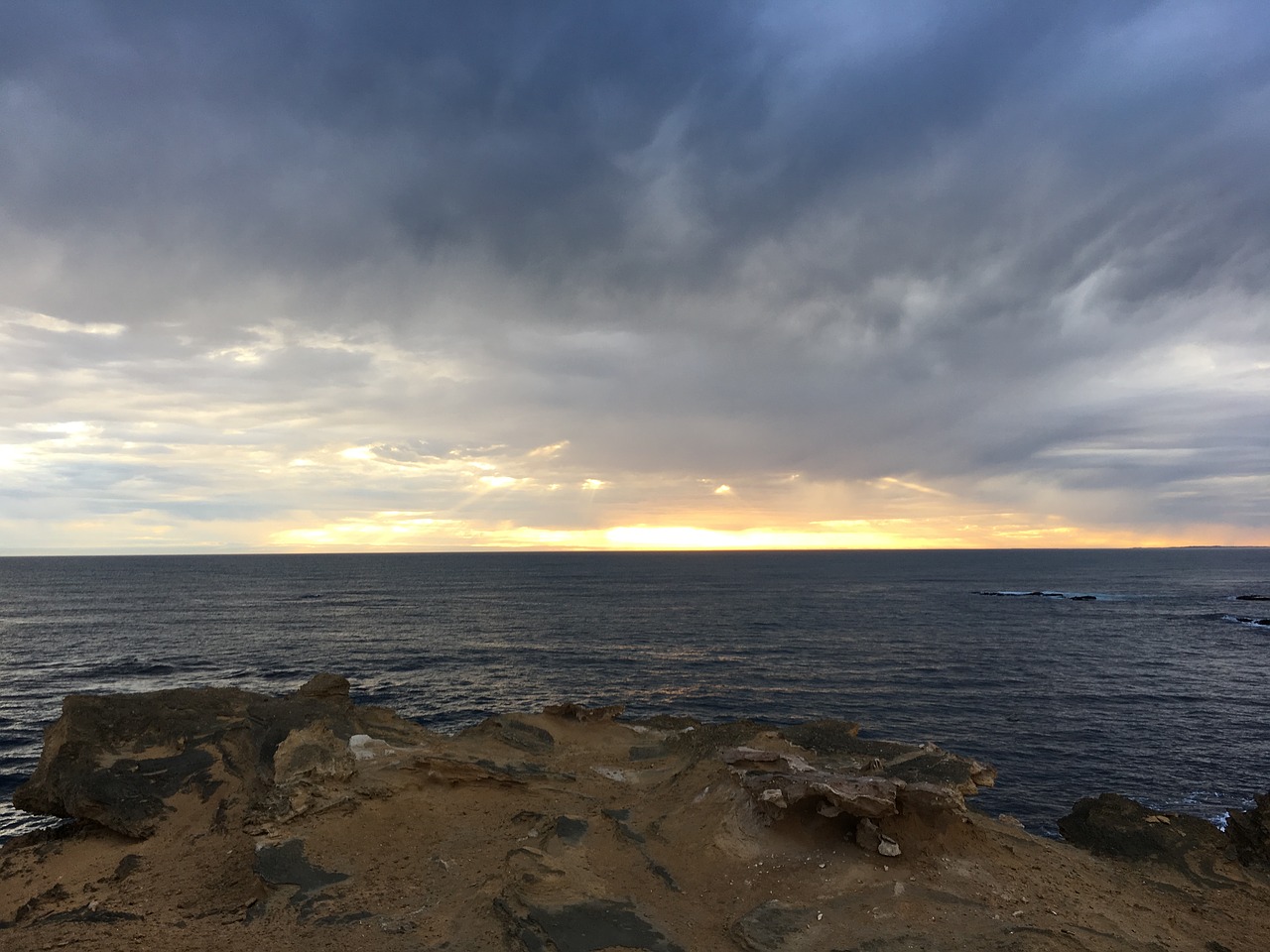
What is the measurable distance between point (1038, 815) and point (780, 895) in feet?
72.4

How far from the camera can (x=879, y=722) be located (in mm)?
45031

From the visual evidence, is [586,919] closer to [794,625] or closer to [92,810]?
[92,810]

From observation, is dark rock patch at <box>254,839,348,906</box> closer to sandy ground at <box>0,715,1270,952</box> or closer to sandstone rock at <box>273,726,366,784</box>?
sandy ground at <box>0,715,1270,952</box>

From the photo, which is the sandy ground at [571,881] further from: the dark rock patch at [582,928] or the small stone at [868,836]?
the small stone at [868,836]

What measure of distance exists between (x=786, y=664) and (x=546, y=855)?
4950 centimetres

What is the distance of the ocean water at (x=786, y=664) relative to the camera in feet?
130

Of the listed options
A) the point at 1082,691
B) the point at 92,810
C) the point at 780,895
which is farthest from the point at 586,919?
the point at 1082,691

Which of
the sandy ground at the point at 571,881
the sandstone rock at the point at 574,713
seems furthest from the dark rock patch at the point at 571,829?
the sandstone rock at the point at 574,713

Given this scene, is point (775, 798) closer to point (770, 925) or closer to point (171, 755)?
point (770, 925)

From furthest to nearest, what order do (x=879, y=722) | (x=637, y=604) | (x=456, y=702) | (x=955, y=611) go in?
(x=637, y=604)
(x=955, y=611)
(x=456, y=702)
(x=879, y=722)

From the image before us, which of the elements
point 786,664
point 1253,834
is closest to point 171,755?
point 1253,834

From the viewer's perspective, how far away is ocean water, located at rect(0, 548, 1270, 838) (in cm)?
3966

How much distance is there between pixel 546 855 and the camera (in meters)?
17.6

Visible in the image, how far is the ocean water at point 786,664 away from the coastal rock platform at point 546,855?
1222cm
